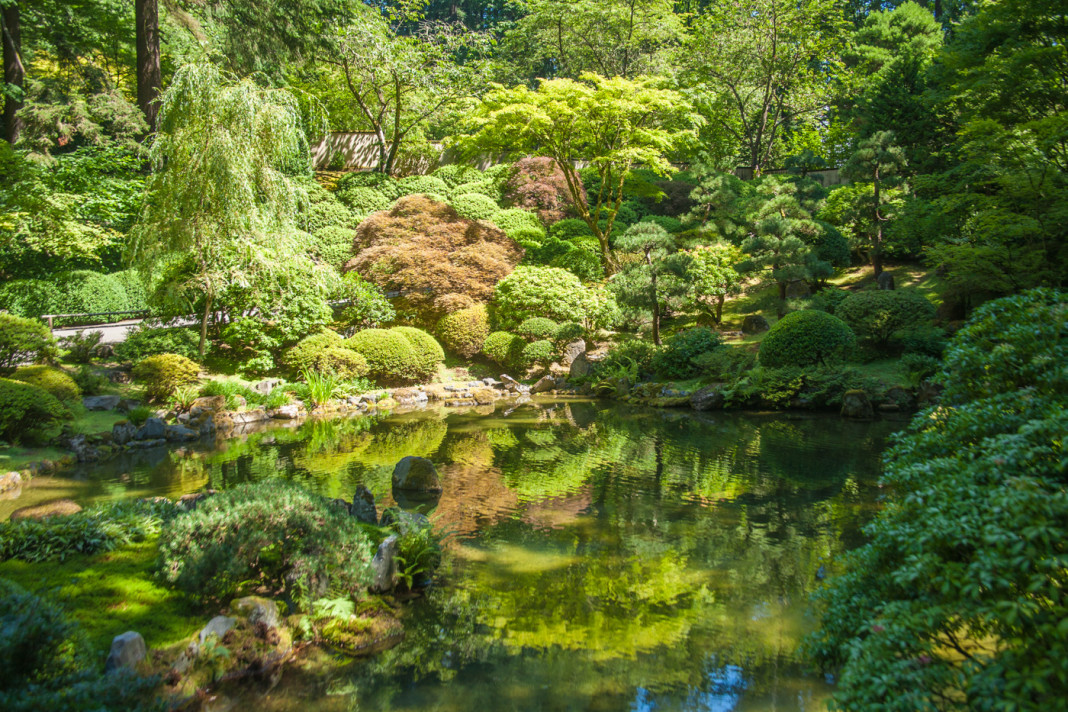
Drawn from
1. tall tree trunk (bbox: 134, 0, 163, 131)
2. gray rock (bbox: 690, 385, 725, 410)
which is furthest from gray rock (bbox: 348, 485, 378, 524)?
tall tree trunk (bbox: 134, 0, 163, 131)

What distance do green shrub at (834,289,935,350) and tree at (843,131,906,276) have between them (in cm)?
374

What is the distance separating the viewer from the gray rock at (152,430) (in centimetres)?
933

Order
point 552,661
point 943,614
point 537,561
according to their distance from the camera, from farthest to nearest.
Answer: point 537,561
point 552,661
point 943,614

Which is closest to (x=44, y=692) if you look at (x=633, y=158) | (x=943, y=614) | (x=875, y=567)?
(x=943, y=614)

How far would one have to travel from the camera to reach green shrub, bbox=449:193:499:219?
19953 mm

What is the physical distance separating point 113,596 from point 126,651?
0.78 metres

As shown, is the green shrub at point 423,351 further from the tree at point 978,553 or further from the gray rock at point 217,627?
the tree at point 978,553

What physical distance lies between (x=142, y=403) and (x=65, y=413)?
2.12m

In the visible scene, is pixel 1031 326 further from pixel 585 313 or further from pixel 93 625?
pixel 585 313

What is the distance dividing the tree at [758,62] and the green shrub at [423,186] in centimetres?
896

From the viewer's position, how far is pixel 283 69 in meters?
19.0

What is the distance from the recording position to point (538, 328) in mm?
14305

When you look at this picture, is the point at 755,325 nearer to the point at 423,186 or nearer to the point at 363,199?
the point at 423,186

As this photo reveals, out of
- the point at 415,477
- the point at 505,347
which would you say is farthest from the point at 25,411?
the point at 505,347
